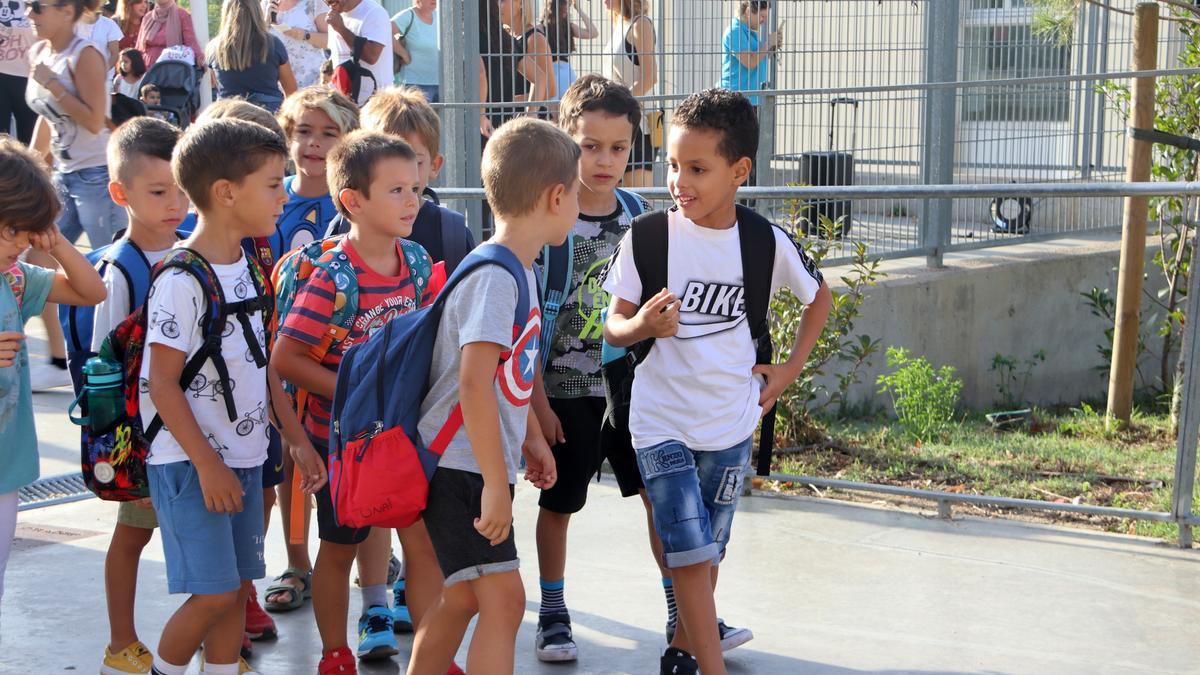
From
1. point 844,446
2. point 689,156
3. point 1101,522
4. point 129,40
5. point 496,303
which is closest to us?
point 496,303

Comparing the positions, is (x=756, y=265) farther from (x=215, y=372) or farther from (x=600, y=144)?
(x=215, y=372)

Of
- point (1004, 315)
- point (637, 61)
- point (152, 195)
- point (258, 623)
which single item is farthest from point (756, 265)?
point (1004, 315)

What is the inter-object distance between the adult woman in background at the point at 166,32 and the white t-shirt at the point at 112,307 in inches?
275

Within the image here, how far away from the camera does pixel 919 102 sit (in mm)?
9484

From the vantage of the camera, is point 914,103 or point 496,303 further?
point 914,103

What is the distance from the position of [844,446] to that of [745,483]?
4.40 ft

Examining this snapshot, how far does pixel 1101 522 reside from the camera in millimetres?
5266

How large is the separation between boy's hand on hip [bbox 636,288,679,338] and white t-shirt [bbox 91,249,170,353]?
4.35 ft

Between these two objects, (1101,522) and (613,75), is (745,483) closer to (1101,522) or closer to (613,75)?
(1101,522)

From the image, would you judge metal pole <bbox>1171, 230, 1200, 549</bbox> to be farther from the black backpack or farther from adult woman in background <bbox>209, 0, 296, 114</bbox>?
adult woman in background <bbox>209, 0, 296, 114</bbox>

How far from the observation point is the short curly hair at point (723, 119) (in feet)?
11.6

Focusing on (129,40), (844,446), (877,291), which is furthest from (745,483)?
(129,40)

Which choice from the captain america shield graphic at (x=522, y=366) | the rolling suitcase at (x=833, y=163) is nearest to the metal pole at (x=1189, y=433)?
the captain america shield graphic at (x=522, y=366)

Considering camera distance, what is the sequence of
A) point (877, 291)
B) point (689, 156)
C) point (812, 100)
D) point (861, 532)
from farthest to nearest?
point (812, 100)
point (877, 291)
point (861, 532)
point (689, 156)
